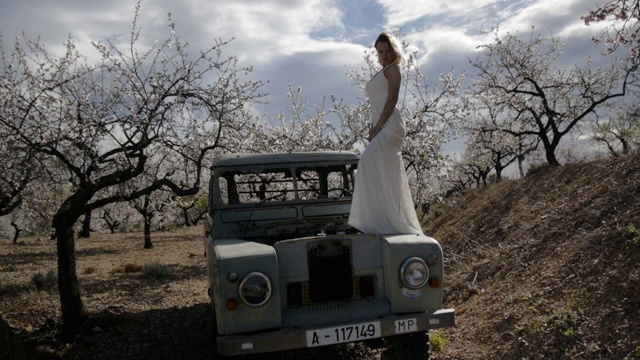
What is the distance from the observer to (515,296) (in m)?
6.63

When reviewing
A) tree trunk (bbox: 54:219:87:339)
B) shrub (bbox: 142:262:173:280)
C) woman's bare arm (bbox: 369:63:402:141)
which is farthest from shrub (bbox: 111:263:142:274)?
woman's bare arm (bbox: 369:63:402:141)

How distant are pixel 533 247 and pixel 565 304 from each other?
8.91 ft

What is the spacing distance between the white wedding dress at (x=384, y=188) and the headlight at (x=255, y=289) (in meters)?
1.28

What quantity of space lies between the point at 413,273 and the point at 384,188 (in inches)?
38.5

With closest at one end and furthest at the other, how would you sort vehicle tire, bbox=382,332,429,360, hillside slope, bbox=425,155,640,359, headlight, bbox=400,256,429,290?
headlight, bbox=400,256,429,290 → vehicle tire, bbox=382,332,429,360 → hillside slope, bbox=425,155,640,359

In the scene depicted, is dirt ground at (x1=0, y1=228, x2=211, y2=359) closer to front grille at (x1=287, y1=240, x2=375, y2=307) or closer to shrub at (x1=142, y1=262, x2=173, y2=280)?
shrub at (x1=142, y1=262, x2=173, y2=280)

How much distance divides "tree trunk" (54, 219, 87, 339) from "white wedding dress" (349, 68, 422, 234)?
4.41 meters

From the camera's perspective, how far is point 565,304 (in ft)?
18.6

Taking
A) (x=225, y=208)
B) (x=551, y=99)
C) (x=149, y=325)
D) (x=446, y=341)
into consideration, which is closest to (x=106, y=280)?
(x=149, y=325)

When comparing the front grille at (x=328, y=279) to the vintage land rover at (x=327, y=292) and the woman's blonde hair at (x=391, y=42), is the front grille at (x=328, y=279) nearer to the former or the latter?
the vintage land rover at (x=327, y=292)

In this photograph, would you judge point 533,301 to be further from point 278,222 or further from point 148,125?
point 148,125

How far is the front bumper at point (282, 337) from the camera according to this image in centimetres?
373

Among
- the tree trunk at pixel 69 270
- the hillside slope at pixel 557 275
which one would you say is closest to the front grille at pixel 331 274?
the hillside slope at pixel 557 275

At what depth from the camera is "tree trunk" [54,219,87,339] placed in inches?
276
